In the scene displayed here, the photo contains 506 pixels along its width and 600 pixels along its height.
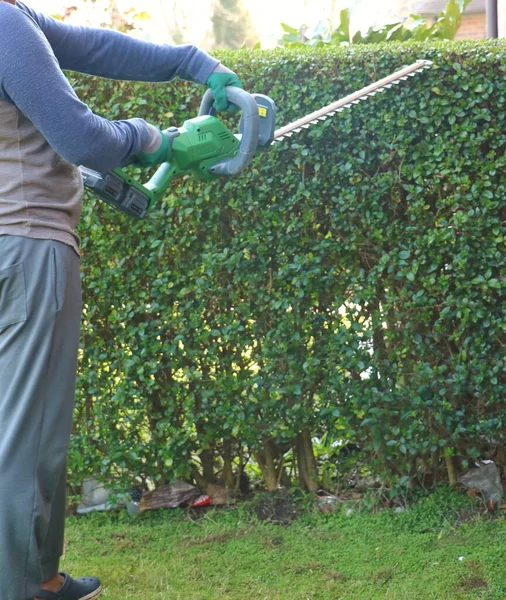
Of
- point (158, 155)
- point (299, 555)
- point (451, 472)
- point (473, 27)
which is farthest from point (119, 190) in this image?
point (473, 27)

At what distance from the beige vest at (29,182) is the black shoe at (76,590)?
129 cm

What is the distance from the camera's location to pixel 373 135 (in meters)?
3.79

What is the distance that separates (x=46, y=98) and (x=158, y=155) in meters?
0.43

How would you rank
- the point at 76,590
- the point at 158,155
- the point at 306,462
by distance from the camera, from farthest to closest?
1. the point at 306,462
2. the point at 76,590
3. the point at 158,155

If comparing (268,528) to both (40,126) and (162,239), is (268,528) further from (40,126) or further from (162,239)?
(40,126)

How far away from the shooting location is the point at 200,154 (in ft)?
9.06

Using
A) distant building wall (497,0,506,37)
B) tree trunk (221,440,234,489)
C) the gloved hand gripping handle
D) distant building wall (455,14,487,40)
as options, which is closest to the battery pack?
the gloved hand gripping handle

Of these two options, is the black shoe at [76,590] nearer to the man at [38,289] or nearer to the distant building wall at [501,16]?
the man at [38,289]

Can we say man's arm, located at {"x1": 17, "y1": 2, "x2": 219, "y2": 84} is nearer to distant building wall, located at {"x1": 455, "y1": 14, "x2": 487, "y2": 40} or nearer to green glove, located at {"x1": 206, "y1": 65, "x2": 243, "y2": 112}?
green glove, located at {"x1": 206, "y1": 65, "x2": 243, "y2": 112}

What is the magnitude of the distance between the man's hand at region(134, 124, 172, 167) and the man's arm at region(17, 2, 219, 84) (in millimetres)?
450

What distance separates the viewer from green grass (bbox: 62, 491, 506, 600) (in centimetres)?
326

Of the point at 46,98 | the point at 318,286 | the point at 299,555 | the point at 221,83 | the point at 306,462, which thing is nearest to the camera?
the point at 46,98

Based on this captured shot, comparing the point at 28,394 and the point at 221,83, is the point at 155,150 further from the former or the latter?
the point at 28,394

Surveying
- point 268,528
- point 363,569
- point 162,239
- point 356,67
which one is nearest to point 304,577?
point 363,569
